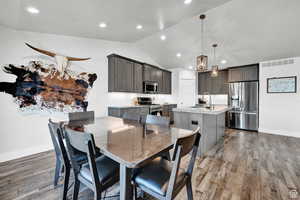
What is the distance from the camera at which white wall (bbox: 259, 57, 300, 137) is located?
168 inches

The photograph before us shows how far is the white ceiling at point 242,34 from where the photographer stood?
2.97 metres

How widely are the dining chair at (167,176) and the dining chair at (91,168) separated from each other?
248 mm

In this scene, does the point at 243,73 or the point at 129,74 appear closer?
the point at 129,74

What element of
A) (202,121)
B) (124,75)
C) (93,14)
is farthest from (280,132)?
(93,14)

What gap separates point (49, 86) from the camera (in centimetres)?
314

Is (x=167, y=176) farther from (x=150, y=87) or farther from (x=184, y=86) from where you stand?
(x=184, y=86)

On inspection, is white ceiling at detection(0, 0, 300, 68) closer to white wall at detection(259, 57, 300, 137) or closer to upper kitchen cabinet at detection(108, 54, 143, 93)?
white wall at detection(259, 57, 300, 137)

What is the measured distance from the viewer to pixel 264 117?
4.79 meters

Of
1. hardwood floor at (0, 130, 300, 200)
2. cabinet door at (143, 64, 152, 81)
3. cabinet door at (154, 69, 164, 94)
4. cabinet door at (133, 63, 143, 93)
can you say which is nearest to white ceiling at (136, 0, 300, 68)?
cabinet door at (143, 64, 152, 81)

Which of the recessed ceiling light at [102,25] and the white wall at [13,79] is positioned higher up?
the recessed ceiling light at [102,25]

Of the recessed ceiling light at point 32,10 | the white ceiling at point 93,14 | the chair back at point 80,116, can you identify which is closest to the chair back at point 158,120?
the chair back at point 80,116

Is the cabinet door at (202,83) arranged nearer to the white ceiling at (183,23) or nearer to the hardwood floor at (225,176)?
the white ceiling at (183,23)

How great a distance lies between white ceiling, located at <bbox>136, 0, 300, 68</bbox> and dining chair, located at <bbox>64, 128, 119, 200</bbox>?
12.3 ft

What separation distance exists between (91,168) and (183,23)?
401 cm
